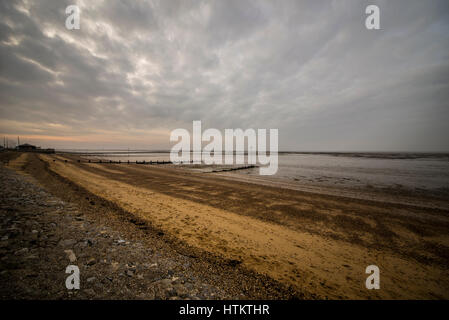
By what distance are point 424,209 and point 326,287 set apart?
12386mm

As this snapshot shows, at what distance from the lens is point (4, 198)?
7.29 meters

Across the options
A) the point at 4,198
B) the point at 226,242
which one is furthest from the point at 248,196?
the point at 4,198

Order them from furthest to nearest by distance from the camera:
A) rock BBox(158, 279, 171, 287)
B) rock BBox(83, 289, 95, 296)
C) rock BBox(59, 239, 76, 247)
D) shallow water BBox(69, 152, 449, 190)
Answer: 1. shallow water BBox(69, 152, 449, 190)
2. rock BBox(59, 239, 76, 247)
3. rock BBox(158, 279, 171, 287)
4. rock BBox(83, 289, 95, 296)

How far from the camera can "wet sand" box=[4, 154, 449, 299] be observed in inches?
161

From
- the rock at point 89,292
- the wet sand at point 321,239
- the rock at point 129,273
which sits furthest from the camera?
the wet sand at point 321,239

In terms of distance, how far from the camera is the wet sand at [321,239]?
4086 millimetres

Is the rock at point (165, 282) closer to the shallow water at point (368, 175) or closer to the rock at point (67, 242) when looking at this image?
the rock at point (67, 242)

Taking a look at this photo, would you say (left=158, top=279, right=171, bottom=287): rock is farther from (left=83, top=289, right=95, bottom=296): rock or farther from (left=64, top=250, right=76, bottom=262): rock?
(left=64, top=250, right=76, bottom=262): rock

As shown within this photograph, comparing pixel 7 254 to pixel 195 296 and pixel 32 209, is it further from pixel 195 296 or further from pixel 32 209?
pixel 195 296

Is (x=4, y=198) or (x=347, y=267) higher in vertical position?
(x=4, y=198)

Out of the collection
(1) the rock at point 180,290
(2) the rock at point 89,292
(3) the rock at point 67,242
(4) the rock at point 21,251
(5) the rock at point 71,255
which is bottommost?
(1) the rock at point 180,290

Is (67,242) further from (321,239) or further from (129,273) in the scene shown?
(321,239)

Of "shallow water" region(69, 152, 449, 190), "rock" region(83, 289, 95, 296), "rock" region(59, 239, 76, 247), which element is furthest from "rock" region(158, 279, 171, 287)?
"shallow water" region(69, 152, 449, 190)

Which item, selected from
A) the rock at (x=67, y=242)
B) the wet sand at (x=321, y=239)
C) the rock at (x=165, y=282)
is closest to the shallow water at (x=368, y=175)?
the wet sand at (x=321, y=239)
